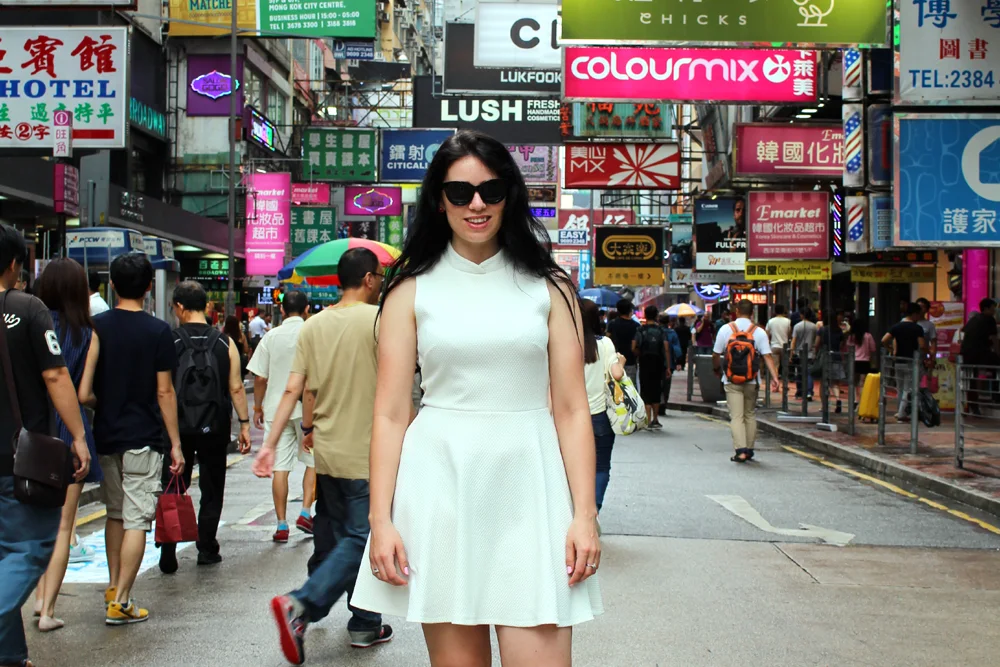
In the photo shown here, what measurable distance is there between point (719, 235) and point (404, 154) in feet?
26.5

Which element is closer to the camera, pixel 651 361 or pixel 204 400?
pixel 204 400

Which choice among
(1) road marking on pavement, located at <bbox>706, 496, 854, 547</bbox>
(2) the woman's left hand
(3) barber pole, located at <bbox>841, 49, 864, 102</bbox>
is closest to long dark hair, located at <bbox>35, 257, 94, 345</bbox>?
(2) the woman's left hand

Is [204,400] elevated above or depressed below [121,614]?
above

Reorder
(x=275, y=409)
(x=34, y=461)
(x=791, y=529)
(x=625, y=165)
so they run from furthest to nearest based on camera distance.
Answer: (x=625, y=165) < (x=791, y=529) < (x=275, y=409) < (x=34, y=461)

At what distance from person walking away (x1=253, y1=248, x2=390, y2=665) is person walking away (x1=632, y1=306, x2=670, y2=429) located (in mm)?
12847

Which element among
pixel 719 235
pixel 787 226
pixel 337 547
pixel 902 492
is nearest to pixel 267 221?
pixel 719 235

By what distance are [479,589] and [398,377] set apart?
0.57 meters

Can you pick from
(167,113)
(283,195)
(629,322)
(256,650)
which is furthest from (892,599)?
(167,113)

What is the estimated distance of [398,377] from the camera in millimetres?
3133

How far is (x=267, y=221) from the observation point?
3444 centimetres

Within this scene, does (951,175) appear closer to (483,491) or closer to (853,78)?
(853,78)

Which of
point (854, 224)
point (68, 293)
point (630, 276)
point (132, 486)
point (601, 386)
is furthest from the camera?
point (630, 276)

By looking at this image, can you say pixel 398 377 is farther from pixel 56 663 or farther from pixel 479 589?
pixel 56 663

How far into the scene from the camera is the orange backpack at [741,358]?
13625mm
